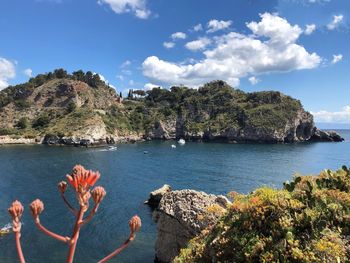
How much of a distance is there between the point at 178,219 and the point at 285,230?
17.7m

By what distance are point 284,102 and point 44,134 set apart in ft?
400

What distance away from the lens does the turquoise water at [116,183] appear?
34.8m

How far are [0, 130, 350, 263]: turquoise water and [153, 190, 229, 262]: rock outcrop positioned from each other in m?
2.71

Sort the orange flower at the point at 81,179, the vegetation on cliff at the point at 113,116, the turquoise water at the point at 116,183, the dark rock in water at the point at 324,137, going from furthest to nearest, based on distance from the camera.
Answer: the dark rock in water at the point at 324,137
the vegetation on cliff at the point at 113,116
the turquoise water at the point at 116,183
the orange flower at the point at 81,179

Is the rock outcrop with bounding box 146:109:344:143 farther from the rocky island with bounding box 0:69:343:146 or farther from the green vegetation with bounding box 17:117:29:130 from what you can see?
the green vegetation with bounding box 17:117:29:130

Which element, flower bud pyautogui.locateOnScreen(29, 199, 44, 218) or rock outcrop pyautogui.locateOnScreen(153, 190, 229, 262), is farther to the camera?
rock outcrop pyautogui.locateOnScreen(153, 190, 229, 262)

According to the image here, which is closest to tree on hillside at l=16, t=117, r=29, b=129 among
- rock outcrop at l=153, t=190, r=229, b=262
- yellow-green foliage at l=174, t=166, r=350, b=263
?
rock outcrop at l=153, t=190, r=229, b=262

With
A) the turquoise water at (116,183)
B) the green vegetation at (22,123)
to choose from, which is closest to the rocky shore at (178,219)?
the turquoise water at (116,183)

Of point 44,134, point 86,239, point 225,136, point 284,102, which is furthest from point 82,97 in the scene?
point 86,239

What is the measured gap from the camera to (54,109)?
600 feet

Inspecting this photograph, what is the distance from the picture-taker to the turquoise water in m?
34.8

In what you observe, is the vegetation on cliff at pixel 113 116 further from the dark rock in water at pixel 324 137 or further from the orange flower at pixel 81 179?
the orange flower at pixel 81 179

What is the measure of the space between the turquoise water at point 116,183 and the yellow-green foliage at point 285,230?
1816cm

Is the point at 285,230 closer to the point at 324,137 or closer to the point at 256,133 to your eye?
the point at 256,133
